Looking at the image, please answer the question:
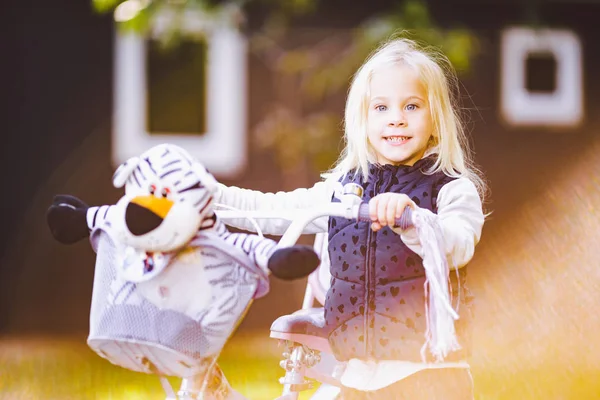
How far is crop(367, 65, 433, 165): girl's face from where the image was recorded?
252 centimetres

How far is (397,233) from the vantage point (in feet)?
7.70

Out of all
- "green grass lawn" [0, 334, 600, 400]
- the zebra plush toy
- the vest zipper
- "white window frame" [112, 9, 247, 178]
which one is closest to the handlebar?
the zebra plush toy

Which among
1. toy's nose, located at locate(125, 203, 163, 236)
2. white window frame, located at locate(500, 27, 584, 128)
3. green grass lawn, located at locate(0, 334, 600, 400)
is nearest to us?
toy's nose, located at locate(125, 203, 163, 236)

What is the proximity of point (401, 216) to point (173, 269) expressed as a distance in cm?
56

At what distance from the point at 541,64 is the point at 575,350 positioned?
259 centimetres

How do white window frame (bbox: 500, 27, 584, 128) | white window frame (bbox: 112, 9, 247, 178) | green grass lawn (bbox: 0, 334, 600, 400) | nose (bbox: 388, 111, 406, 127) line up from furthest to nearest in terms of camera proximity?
1. white window frame (bbox: 500, 27, 584, 128)
2. white window frame (bbox: 112, 9, 247, 178)
3. green grass lawn (bbox: 0, 334, 600, 400)
4. nose (bbox: 388, 111, 406, 127)

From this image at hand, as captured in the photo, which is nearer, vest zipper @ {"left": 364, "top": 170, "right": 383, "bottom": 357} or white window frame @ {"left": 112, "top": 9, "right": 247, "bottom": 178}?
vest zipper @ {"left": 364, "top": 170, "right": 383, "bottom": 357}

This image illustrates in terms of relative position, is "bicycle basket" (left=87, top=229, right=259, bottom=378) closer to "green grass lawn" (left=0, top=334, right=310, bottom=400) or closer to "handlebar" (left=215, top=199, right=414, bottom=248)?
"handlebar" (left=215, top=199, right=414, bottom=248)

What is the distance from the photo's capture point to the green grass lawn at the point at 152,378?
4.73 m

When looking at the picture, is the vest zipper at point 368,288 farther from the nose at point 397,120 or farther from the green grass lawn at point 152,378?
the green grass lawn at point 152,378

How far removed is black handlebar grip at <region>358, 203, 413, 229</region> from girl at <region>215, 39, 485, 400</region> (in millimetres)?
173

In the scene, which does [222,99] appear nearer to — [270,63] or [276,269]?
[270,63]

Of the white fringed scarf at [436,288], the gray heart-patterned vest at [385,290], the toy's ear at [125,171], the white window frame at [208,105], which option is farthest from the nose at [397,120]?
the white window frame at [208,105]

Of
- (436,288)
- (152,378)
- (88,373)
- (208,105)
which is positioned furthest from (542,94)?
(436,288)
